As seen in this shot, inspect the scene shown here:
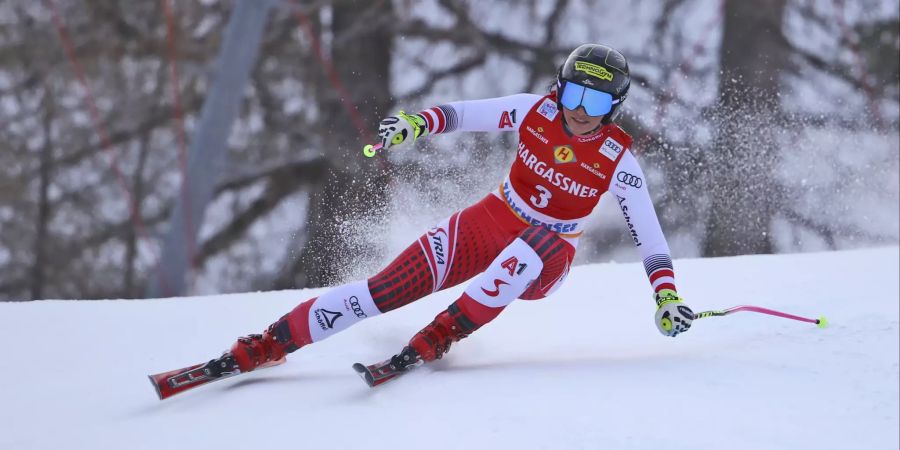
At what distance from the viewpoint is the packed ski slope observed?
8.12ft

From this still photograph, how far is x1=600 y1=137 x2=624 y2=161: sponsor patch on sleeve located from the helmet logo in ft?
0.73

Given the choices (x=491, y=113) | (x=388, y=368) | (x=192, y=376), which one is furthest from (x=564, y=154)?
(x=192, y=376)

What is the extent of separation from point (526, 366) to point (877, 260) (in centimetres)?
281

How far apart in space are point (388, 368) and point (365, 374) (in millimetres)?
119

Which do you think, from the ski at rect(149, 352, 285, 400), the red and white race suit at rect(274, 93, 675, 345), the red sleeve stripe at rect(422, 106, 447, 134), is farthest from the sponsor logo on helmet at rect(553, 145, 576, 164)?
the ski at rect(149, 352, 285, 400)

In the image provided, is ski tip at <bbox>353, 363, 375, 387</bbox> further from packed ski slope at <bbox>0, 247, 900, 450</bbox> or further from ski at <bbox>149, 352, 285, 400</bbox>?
ski at <bbox>149, 352, 285, 400</bbox>

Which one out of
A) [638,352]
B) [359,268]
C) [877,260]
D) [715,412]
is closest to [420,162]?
[359,268]

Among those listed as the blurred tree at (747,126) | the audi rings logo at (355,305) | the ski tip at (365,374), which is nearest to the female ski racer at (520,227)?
the audi rings logo at (355,305)

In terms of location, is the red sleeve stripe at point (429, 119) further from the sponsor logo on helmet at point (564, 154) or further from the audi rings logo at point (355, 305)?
the audi rings logo at point (355, 305)

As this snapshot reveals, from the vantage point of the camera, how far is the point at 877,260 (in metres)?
5.00

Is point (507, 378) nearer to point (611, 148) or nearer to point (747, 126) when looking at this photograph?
point (611, 148)

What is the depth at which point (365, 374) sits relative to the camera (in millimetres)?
2762

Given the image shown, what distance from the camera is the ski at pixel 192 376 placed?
265cm

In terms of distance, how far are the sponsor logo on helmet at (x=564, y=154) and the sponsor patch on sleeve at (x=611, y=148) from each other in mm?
99
